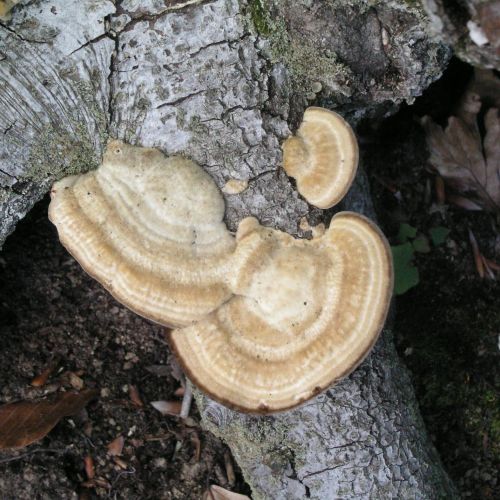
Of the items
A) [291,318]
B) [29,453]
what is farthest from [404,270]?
[29,453]

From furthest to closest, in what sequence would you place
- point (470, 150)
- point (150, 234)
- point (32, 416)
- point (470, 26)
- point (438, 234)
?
point (438, 234)
point (470, 150)
point (32, 416)
point (150, 234)
point (470, 26)

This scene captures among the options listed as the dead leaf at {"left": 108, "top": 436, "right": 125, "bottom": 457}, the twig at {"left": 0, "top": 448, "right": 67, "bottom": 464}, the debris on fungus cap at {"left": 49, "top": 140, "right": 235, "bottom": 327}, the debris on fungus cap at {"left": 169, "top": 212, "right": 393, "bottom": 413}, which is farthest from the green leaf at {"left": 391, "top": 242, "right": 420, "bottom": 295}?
the twig at {"left": 0, "top": 448, "right": 67, "bottom": 464}

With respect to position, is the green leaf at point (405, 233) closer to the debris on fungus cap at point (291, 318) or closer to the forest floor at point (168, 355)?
the forest floor at point (168, 355)

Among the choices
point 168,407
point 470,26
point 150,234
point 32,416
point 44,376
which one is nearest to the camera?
point 470,26

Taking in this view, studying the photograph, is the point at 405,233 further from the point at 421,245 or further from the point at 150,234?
the point at 150,234

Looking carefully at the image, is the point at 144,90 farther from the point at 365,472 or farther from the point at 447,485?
the point at 447,485

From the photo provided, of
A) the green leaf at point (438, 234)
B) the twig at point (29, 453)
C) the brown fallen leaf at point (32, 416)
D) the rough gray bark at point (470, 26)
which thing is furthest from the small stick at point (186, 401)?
the rough gray bark at point (470, 26)

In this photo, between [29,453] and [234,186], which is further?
[29,453]
